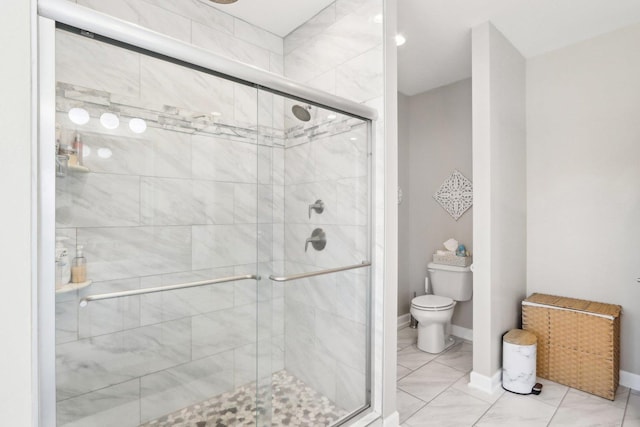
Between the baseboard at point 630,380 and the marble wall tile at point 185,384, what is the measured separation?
2761 millimetres

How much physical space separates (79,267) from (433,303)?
265 centimetres

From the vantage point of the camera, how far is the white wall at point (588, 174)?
238cm

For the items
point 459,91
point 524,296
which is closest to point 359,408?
point 524,296

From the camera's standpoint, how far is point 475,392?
2324 mm

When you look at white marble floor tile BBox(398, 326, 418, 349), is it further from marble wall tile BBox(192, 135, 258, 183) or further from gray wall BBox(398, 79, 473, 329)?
marble wall tile BBox(192, 135, 258, 183)

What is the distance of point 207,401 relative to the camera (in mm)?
1529

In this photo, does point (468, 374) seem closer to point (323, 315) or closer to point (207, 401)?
point (323, 315)

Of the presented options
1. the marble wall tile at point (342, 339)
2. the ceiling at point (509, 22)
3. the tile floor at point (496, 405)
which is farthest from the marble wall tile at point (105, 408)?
the ceiling at point (509, 22)

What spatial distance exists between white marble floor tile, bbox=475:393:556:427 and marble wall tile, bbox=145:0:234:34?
2990 millimetres

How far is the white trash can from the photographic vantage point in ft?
7.52

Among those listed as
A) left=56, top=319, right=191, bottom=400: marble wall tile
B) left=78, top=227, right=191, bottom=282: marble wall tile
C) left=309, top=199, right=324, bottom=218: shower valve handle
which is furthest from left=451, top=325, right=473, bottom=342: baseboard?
left=78, top=227, right=191, bottom=282: marble wall tile

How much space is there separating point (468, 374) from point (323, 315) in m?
1.51
